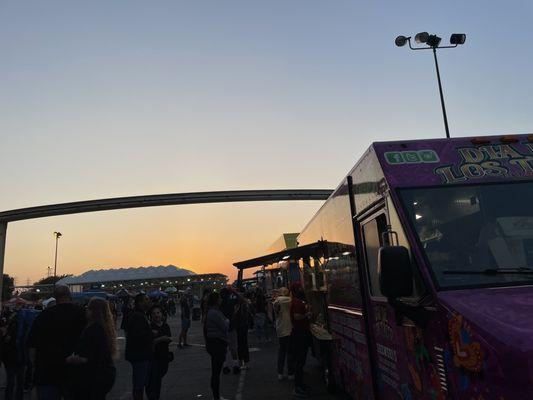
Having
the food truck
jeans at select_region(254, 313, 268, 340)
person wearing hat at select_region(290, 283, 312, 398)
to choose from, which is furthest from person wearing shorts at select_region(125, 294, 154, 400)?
jeans at select_region(254, 313, 268, 340)

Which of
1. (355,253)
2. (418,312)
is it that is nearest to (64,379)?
(355,253)

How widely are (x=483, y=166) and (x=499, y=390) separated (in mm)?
2071

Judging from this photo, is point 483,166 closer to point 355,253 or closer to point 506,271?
point 506,271

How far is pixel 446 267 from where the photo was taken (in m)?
3.37

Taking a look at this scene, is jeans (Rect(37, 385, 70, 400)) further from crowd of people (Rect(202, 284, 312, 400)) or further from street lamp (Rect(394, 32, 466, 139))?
street lamp (Rect(394, 32, 466, 139))

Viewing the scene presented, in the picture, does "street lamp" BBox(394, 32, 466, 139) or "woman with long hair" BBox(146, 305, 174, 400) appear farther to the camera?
"street lamp" BBox(394, 32, 466, 139)

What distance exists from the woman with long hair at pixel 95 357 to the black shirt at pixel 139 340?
1.48m

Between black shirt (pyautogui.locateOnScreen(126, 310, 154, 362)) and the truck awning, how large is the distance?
2.88m

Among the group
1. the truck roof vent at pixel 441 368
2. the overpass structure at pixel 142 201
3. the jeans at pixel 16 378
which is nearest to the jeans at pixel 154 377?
the jeans at pixel 16 378

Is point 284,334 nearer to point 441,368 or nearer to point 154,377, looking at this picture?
point 154,377

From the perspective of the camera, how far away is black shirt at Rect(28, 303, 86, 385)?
16.5ft

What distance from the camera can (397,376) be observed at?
13.7ft

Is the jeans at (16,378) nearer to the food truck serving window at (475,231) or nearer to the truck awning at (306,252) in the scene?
the truck awning at (306,252)

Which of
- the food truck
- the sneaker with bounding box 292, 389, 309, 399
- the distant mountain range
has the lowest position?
the sneaker with bounding box 292, 389, 309, 399
